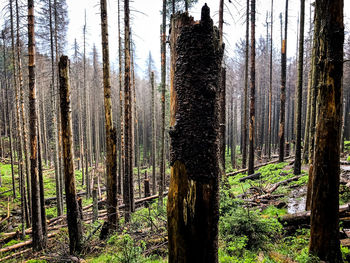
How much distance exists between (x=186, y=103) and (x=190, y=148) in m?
0.38

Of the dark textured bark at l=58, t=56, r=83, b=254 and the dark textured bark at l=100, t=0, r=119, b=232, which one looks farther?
the dark textured bark at l=100, t=0, r=119, b=232

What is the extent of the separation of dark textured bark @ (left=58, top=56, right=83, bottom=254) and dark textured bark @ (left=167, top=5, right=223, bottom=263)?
12.1 feet

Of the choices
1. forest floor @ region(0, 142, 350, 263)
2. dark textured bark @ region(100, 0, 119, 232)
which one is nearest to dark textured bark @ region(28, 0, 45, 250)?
forest floor @ region(0, 142, 350, 263)

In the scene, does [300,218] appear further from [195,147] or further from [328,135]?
[195,147]

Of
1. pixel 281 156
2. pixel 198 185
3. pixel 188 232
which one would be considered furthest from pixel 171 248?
pixel 281 156

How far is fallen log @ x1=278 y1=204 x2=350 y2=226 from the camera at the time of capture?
14.7 feet

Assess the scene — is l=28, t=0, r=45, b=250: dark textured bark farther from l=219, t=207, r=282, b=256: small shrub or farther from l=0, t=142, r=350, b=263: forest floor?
l=219, t=207, r=282, b=256: small shrub

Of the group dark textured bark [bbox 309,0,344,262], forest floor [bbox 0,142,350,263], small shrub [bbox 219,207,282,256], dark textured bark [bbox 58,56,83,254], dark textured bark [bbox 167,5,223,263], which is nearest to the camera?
dark textured bark [bbox 167,5,223,263]

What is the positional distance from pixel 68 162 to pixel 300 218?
5.76 meters

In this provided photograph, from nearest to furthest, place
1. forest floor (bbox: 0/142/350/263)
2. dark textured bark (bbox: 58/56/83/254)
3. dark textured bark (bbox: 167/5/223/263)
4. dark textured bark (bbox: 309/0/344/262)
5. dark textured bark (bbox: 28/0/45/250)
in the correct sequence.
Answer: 1. dark textured bark (bbox: 167/5/223/263)
2. dark textured bark (bbox: 309/0/344/262)
3. forest floor (bbox: 0/142/350/263)
4. dark textured bark (bbox: 58/56/83/254)
5. dark textured bark (bbox: 28/0/45/250)

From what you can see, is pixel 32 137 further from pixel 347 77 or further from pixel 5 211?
pixel 347 77

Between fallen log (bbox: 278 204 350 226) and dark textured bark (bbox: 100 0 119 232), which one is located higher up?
dark textured bark (bbox: 100 0 119 232)

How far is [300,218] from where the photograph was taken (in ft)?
15.7

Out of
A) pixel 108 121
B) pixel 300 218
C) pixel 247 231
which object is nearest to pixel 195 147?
pixel 247 231
